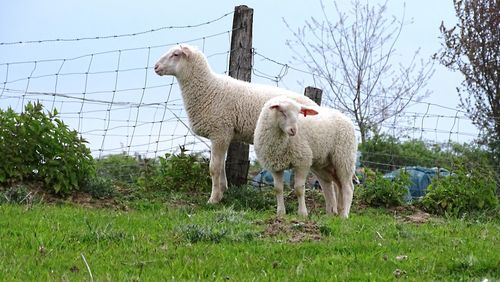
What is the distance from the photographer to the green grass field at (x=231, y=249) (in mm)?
5145

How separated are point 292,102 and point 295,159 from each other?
0.63 m

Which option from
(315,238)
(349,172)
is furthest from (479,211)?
(315,238)

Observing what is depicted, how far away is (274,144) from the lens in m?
8.98

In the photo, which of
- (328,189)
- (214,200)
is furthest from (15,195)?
(328,189)

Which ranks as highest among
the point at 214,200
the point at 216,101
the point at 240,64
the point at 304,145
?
the point at 240,64

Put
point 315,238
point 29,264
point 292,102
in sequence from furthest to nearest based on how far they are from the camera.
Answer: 1. point 292,102
2. point 315,238
3. point 29,264

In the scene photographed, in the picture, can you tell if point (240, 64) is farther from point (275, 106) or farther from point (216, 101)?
point (275, 106)

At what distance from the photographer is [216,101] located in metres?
10.4

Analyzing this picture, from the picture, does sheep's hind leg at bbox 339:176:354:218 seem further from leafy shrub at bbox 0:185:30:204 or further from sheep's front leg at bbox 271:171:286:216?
leafy shrub at bbox 0:185:30:204

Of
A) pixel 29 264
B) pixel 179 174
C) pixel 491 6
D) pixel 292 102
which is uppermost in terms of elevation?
pixel 491 6

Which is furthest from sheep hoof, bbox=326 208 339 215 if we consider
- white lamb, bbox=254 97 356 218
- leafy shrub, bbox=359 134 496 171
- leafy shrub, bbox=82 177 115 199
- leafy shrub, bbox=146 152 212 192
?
leafy shrub, bbox=359 134 496 171

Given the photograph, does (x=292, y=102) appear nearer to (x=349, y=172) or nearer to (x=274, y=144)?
(x=274, y=144)

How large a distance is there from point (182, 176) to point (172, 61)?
1478mm

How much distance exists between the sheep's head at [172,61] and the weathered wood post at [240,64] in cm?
87
